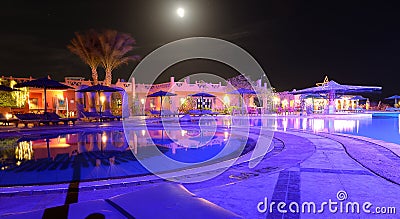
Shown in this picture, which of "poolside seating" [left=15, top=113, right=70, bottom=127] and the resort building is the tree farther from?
"poolside seating" [left=15, top=113, right=70, bottom=127]

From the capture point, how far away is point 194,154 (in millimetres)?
6617

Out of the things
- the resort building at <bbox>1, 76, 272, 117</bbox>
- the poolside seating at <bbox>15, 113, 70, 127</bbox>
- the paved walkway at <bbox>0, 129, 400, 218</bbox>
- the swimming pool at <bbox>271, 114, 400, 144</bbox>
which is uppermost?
the resort building at <bbox>1, 76, 272, 117</bbox>

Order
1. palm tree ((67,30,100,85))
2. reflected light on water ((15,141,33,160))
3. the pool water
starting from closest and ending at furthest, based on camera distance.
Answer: the pool water, reflected light on water ((15,141,33,160)), palm tree ((67,30,100,85))

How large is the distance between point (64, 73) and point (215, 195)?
98.3ft

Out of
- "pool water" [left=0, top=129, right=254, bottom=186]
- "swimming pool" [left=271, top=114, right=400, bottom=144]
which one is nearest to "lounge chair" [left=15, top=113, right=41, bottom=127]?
"pool water" [left=0, top=129, right=254, bottom=186]

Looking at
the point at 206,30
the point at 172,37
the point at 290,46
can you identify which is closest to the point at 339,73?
the point at 290,46

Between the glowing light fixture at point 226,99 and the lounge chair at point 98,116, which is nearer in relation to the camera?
the lounge chair at point 98,116

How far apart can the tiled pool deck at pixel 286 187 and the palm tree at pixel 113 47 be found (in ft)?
58.0

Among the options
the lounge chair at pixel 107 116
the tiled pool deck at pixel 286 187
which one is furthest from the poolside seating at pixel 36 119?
the tiled pool deck at pixel 286 187

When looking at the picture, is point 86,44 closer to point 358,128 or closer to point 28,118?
point 28,118

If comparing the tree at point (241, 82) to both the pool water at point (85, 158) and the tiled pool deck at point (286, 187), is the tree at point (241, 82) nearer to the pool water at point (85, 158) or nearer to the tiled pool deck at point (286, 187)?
the pool water at point (85, 158)

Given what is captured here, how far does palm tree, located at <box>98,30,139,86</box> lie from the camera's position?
64.1 feet

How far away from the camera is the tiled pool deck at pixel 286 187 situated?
9.82 feet

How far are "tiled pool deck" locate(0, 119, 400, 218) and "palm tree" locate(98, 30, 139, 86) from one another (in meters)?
17.7
